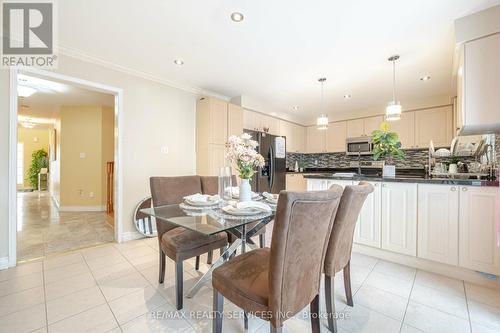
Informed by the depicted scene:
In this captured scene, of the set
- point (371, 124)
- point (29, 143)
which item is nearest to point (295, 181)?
point (371, 124)

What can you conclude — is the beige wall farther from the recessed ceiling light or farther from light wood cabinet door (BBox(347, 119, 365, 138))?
light wood cabinet door (BBox(347, 119, 365, 138))

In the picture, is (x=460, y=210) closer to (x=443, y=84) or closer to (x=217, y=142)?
(x=443, y=84)

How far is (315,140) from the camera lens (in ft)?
19.1

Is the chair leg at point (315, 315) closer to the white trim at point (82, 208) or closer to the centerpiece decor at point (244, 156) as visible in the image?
the centerpiece decor at point (244, 156)

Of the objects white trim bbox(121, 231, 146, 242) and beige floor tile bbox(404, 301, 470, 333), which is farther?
white trim bbox(121, 231, 146, 242)

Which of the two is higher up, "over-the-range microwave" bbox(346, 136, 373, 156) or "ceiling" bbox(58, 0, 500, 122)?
"ceiling" bbox(58, 0, 500, 122)

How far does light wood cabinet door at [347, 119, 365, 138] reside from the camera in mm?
5012

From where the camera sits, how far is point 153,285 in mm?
1839

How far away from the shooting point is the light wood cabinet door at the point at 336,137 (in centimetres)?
529

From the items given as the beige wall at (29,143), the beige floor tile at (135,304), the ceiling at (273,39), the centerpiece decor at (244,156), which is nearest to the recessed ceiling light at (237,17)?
the ceiling at (273,39)

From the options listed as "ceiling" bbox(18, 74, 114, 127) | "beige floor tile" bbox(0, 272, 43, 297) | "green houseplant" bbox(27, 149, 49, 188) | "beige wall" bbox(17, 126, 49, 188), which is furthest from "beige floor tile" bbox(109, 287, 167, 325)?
"beige wall" bbox(17, 126, 49, 188)

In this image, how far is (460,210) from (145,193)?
3629 millimetres

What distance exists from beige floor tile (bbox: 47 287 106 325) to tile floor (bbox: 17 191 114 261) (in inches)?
47.2

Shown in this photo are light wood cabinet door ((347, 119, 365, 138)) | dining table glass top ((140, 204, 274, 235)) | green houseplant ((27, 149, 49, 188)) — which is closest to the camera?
dining table glass top ((140, 204, 274, 235))
